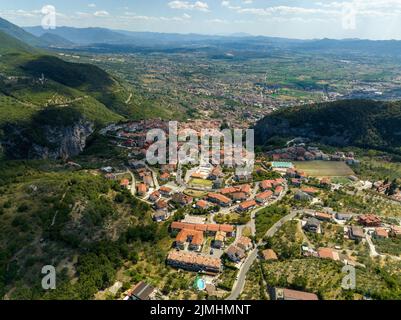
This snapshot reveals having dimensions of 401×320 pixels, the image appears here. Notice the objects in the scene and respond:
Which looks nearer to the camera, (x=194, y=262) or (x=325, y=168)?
(x=194, y=262)

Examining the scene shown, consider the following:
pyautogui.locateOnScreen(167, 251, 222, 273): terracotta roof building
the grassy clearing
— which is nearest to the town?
the grassy clearing

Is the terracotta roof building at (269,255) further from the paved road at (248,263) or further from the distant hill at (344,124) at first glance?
the distant hill at (344,124)

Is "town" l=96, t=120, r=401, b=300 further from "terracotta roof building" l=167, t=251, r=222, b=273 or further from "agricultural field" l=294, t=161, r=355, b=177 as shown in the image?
"agricultural field" l=294, t=161, r=355, b=177

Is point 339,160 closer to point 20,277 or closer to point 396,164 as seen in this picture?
point 396,164

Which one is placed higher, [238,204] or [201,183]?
[201,183]

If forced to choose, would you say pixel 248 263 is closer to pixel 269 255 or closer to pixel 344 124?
pixel 269 255

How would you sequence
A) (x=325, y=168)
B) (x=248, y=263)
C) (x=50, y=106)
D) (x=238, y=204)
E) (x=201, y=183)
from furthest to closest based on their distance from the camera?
(x=50, y=106) → (x=325, y=168) → (x=201, y=183) → (x=238, y=204) → (x=248, y=263)

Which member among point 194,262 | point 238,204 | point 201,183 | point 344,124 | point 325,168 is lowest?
point 194,262

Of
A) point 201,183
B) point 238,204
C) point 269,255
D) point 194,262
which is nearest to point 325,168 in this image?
point 238,204

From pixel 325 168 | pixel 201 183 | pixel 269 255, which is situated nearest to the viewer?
pixel 269 255

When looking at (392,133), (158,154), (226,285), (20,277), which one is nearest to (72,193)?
(20,277)
